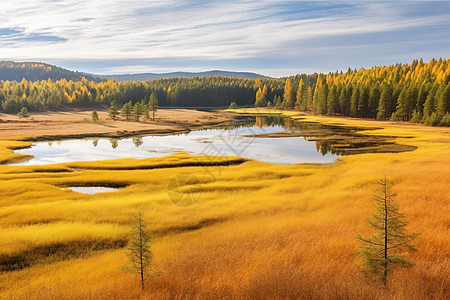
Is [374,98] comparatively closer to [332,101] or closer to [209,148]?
[332,101]

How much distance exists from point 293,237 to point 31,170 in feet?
122

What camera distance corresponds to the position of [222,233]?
18719mm

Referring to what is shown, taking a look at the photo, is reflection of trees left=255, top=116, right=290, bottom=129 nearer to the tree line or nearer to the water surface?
the tree line

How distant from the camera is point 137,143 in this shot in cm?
7000

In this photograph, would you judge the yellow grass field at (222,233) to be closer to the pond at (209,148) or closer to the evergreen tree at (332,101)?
the pond at (209,148)

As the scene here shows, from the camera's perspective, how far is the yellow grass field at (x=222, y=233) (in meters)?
10.5

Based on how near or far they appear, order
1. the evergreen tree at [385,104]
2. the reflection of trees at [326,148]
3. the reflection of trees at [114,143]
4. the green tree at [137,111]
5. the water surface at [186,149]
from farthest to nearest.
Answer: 1. the green tree at [137,111]
2. the evergreen tree at [385,104]
3. the reflection of trees at [114,143]
4. the reflection of trees at [326,148]
5. the water surface at [186,149]

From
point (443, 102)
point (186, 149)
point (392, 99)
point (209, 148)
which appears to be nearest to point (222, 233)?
point (186, 149)

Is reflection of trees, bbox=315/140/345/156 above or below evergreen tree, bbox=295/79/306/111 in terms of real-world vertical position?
below

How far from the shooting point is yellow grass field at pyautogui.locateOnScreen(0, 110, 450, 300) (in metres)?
10.5

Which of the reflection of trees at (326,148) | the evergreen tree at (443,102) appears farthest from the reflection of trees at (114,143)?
the evergreen tree at (443,102)

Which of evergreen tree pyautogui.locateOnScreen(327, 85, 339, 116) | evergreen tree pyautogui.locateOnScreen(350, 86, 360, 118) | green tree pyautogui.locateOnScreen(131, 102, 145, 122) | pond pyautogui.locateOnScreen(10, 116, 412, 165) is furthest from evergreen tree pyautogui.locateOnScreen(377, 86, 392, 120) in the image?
green tree pyautogui.locateOnScreen(131, 102, 145, 122)

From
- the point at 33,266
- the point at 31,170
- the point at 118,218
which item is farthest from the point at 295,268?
the point at 31,170

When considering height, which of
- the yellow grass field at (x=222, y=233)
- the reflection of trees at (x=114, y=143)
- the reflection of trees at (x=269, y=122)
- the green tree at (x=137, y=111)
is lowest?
the reflection of trees at (x=114, y=143)
